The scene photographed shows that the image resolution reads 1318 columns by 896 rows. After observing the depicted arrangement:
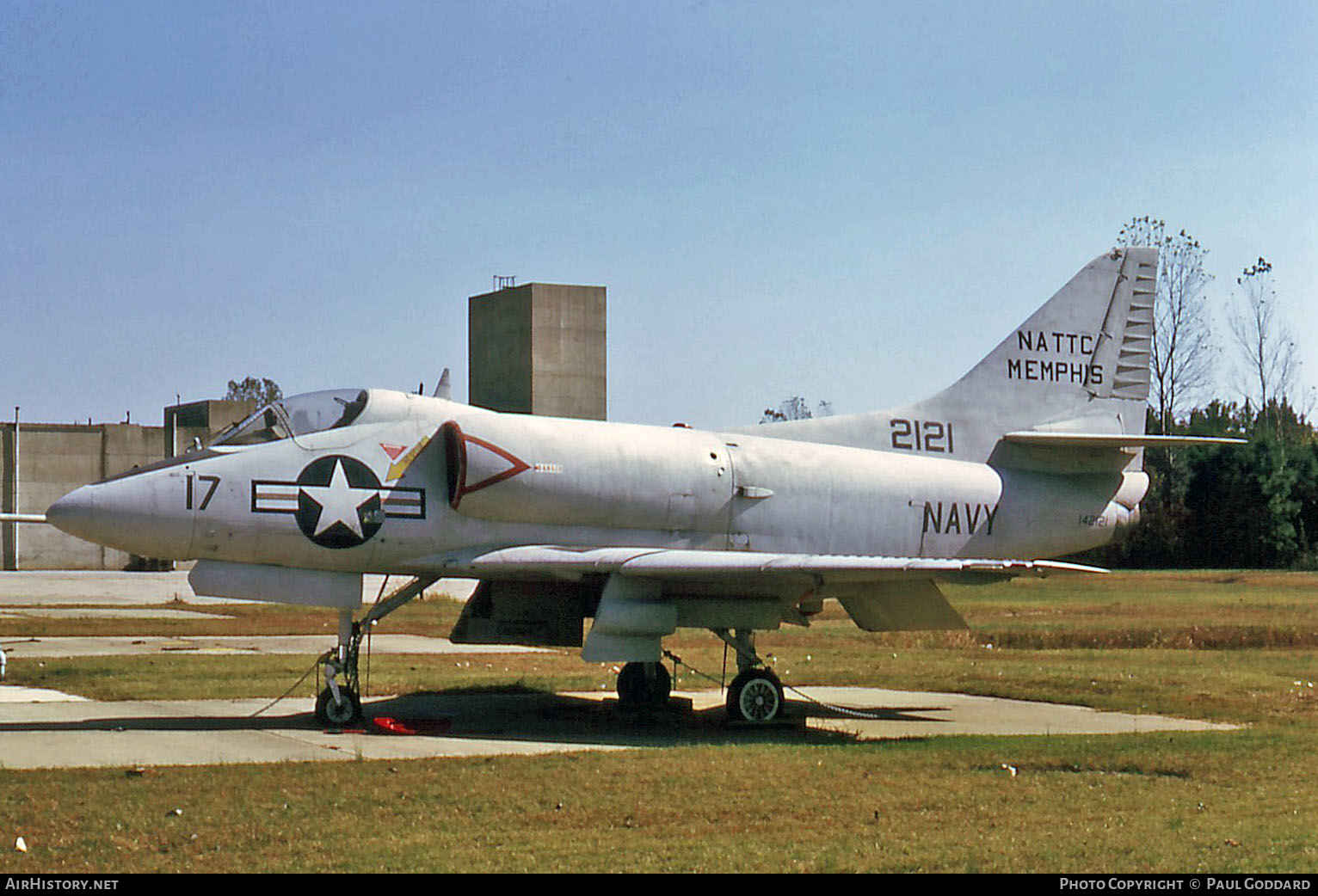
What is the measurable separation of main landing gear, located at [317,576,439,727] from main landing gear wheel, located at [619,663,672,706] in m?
2.72

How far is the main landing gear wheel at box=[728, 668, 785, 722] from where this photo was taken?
1427 centimetres

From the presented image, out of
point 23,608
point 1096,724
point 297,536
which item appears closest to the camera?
point 297,536

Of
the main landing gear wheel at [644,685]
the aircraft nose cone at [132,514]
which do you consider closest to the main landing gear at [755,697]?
the main landing gear wheel at [644,685]

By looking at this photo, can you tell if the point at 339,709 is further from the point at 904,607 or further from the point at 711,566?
the point at 904,607

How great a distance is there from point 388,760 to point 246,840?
9.81ft

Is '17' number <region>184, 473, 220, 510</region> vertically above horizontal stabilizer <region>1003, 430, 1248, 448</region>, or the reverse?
horizontal stabilizer <region>1003, 430, 1248, 448</region>

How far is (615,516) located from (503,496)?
1.20 meters

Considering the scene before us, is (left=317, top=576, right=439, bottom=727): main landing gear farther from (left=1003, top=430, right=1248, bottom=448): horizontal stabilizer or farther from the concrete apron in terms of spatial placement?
(left=1003, top=430, right=1248, bottom=448): horizontal stabilizer

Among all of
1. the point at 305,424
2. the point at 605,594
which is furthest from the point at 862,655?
the point at 305,424

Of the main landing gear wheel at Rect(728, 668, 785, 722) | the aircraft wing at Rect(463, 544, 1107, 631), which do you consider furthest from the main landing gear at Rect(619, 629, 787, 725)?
the aircraft wing at Rect(463, 544, 1107, 631)

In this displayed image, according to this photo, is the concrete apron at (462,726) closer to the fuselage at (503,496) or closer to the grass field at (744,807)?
the grass field at (744,807)

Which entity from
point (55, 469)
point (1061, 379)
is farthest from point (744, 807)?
point (55, 469)

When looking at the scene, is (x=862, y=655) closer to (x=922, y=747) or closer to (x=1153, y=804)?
(x=922, y=747)

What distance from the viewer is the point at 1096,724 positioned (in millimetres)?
14797
